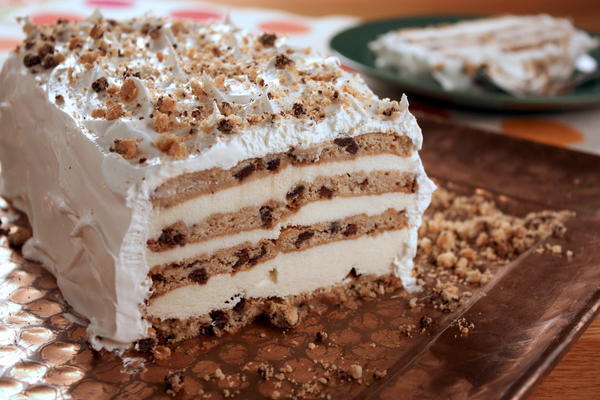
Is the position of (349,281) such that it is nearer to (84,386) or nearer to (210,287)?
(210,287)

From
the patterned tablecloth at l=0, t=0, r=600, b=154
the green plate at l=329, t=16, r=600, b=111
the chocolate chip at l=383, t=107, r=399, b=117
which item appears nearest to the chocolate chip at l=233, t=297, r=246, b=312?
the chocolate chip at l=383, t=107, r=399, b=117

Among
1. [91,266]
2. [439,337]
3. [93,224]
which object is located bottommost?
[439,337]

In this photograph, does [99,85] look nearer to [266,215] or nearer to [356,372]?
[266,215]

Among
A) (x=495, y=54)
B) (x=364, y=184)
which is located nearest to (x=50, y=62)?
(x=364, y=184)

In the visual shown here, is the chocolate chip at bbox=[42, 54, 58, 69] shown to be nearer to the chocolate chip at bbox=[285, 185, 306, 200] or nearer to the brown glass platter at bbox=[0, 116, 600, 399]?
the brown glass platter at bbox=[0, 116, 600, 399]

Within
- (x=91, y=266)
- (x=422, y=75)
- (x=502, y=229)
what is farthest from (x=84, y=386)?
(x=422, y=75)
